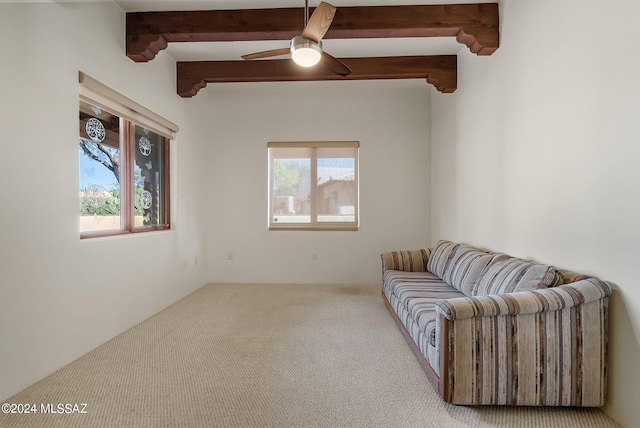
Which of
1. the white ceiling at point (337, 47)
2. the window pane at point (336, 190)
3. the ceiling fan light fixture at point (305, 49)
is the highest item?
the white ceiling at point (337, 47)

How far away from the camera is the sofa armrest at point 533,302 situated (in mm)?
1759

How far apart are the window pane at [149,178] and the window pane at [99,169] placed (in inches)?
11.7

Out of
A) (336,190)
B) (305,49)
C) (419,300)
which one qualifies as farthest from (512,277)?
(336,190)

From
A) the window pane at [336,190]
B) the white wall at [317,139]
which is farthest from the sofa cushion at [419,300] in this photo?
the window pane at [336,190]

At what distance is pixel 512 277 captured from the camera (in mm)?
2174

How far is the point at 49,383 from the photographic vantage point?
2.13m

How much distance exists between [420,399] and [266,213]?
365cm

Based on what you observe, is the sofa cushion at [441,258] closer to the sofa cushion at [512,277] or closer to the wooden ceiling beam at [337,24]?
the sofa cushion at [512,277]

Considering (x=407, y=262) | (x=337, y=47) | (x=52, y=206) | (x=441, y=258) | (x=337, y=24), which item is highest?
(x=337, y=47)

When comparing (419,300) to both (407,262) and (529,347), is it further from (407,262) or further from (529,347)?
(407,262)

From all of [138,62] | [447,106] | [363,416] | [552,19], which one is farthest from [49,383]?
[447,106]

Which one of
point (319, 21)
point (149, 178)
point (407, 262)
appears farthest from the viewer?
point (407, 262)

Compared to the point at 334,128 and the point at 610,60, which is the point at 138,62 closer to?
the point at 334,128

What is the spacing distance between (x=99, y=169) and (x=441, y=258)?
3363mm
